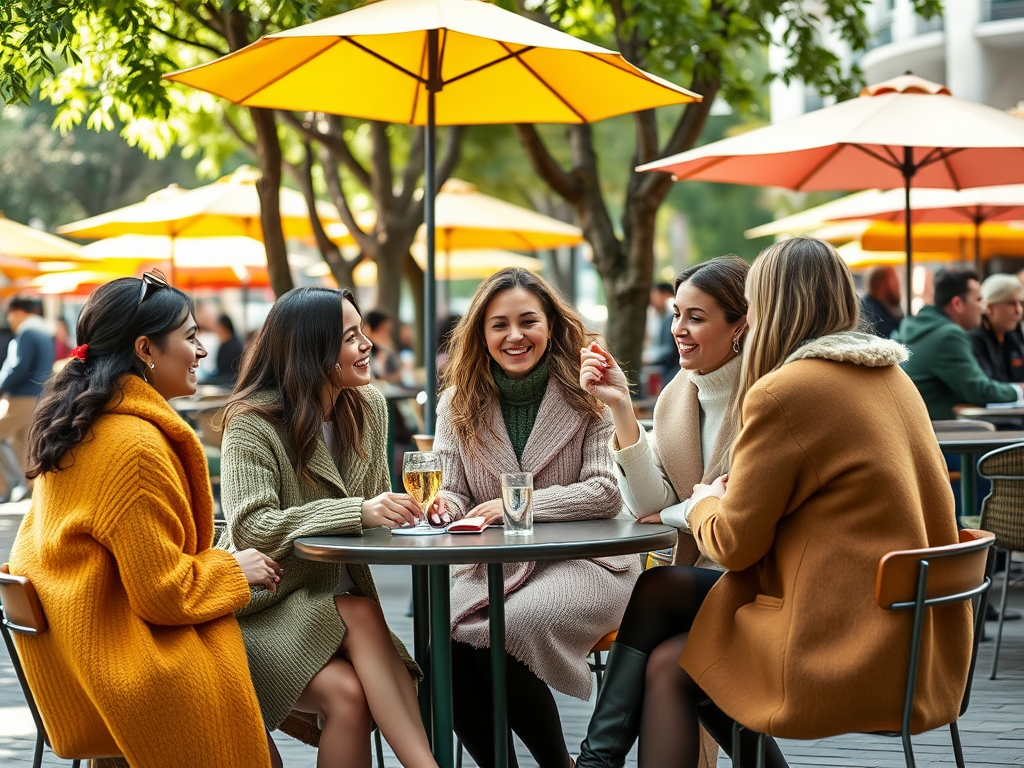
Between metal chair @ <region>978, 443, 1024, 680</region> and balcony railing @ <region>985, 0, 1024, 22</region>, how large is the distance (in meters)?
19.2

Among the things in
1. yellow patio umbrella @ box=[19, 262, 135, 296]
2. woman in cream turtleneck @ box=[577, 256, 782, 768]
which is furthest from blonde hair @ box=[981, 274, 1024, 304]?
yellow patio umbrella @ box=[19, 262, 135, 296]

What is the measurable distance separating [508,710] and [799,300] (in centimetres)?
150

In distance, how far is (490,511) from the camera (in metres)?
3.73

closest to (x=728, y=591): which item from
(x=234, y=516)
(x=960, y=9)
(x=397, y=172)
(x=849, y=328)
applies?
(x=849, y=328)

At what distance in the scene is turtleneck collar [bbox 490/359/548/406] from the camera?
14.1 ft

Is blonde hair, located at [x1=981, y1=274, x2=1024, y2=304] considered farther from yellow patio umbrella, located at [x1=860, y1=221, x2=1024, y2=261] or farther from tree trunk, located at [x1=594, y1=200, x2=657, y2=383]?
yellow patio umbrella, located at [x1=860, y1=221, x2=1024, y2=261]

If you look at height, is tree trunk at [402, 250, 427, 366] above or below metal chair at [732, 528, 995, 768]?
above

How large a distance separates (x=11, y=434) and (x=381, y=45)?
8712mm

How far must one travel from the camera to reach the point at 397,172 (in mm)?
22609

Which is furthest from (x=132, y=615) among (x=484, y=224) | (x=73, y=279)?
(x=73, y=279)

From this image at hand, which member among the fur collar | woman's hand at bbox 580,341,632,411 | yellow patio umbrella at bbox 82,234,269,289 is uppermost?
yellow patio umbrella at bbox 82,234,269,289

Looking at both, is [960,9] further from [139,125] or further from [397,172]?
[139,125]

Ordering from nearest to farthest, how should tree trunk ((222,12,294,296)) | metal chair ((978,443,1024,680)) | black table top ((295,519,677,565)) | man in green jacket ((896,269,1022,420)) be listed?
1. black table top ((295,519,677,565))
2. metal chair ((978,443,1024,680))
3. man in green jacket ((896,269,1022,420))
4. tree trunk ((222,12,294,296))

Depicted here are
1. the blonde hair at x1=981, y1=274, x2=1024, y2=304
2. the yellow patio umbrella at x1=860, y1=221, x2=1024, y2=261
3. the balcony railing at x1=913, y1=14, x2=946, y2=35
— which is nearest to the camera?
the blonde hair at x1=981, y1=274, x2=1024, y2=304
